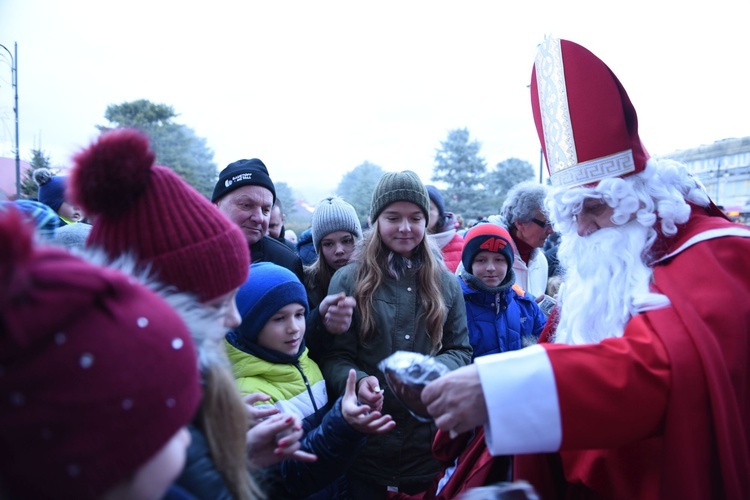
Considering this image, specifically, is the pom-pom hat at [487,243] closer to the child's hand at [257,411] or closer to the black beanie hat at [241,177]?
the black beanie hat at [241,177]

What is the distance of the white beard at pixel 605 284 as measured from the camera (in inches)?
71.3

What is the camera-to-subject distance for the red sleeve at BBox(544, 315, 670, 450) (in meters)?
1.34

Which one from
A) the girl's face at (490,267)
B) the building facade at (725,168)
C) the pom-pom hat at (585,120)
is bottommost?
the girl's face at (490,267)

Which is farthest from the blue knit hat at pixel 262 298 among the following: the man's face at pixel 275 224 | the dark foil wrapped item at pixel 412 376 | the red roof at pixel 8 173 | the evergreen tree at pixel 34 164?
the evergreen tree at pixel 34 164

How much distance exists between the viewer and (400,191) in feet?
8.70

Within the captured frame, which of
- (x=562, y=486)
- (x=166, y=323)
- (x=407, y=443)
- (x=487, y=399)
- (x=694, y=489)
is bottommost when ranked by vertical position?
(x=407, y=443)

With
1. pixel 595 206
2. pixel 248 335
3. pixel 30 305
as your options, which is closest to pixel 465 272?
pixel 595 206

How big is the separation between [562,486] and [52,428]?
6.21 ft

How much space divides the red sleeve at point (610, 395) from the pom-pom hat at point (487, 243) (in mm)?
1926

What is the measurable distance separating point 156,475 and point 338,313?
148cm

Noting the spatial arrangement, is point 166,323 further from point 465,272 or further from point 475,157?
point 475,157

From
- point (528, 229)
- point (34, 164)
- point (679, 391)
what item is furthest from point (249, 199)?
point (34, 164)

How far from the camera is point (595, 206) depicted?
6.83 ft

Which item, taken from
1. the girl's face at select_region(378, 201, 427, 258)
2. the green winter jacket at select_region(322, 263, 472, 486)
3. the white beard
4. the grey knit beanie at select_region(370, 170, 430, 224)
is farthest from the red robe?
the grey knit beanie at select_region(370, 170, 430, 224)
